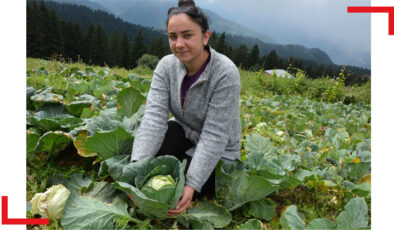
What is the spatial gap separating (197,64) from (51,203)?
1.30m

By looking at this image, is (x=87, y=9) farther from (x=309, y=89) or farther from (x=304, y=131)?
(x=304, y=131)

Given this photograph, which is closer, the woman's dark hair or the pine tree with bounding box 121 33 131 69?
the woman's dark hair

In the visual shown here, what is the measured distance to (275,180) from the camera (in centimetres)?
185

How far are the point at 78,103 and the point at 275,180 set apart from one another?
2.08 meters

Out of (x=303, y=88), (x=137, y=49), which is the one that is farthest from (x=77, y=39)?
(x=303, y=88)

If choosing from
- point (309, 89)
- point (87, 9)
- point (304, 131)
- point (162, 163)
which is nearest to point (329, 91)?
point (309, 89)

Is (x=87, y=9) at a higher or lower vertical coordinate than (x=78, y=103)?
higher

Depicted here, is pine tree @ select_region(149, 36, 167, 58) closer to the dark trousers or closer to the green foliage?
the green foliage

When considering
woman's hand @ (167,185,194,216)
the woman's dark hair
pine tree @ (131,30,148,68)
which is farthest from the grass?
pine tree @ (131,30,148,68)

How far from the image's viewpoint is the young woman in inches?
68.7

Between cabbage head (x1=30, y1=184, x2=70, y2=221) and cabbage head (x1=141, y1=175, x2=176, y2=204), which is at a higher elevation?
cabbage head (x1=141, y1=175, x2=176, y2=204)

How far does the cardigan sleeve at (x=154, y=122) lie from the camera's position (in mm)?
1908

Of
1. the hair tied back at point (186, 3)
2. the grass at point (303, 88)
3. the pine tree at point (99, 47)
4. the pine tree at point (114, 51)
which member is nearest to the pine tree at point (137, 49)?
the pine tree at point (114, 51)

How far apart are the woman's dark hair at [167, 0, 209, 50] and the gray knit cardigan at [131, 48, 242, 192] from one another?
0.24 m
